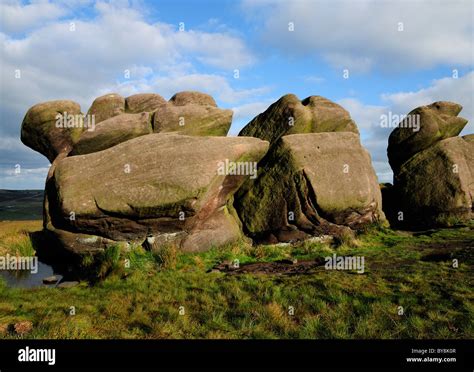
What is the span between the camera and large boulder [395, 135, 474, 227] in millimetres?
20391

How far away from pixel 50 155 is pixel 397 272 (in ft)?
67.0

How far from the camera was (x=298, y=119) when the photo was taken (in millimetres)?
21250

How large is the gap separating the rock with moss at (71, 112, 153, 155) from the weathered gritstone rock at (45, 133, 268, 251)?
2.03 m

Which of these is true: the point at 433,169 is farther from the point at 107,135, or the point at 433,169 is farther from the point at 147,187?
the point at 107,135

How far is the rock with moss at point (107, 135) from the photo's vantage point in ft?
63.5

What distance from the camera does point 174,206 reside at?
1563 centimetres

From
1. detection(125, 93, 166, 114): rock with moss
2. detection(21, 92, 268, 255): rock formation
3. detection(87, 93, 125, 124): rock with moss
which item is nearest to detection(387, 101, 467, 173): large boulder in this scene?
detection(21, 92, 268, 255): rock formation

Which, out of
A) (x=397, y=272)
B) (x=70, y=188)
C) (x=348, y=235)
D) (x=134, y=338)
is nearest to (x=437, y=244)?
(x=348, y=235)

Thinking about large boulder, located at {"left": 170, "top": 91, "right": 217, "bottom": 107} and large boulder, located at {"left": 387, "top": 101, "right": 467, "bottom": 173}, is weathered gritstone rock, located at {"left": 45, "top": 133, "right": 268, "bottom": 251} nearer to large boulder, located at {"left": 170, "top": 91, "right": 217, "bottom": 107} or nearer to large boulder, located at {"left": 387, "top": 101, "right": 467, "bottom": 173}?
large boulder, located at {"left": 170, "top": 91, "right": 217, "bottom": 107}

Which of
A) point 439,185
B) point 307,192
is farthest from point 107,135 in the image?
point 439,185

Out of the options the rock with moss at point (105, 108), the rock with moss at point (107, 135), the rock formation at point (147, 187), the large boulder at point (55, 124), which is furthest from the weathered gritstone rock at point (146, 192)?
the rock with moss at point (105, 108)

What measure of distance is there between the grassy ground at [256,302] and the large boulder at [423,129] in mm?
11034

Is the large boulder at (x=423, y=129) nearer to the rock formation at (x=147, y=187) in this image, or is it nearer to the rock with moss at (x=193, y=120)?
the rock formation at (x=147, y=187)
